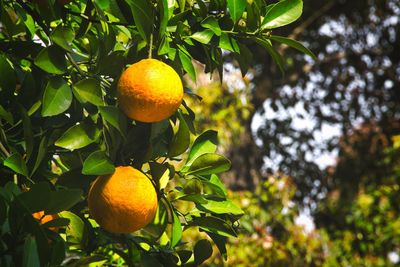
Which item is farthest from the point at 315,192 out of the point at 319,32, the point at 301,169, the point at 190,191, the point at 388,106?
the point at 190,191

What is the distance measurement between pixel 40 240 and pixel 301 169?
23.2 feet

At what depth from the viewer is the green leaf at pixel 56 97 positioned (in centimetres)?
104

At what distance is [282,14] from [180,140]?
0.33 m

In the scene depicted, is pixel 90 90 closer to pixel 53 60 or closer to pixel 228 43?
pixel 53 60

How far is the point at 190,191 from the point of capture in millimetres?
1251

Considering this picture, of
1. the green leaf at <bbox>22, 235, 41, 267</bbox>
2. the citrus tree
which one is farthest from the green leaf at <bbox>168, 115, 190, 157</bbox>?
the green leaf at <bbox>22, 235, 41, 267</bbox>

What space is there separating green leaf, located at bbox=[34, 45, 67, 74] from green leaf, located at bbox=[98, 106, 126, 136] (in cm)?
11

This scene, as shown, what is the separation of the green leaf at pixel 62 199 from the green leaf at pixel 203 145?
0.37 meters

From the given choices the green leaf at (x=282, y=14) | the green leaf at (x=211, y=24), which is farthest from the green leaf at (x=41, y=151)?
the green leaf at (x=282, y=14)

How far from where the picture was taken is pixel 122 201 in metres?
0.99

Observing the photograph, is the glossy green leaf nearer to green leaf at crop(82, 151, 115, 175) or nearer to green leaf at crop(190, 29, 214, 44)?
green leaf at crop(82, 151, 115, 175)

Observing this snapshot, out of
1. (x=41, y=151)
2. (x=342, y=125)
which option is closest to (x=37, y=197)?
(x=41, y=151)

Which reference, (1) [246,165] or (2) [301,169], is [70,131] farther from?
(2) [301,169]

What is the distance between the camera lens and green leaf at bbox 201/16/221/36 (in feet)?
3.82
